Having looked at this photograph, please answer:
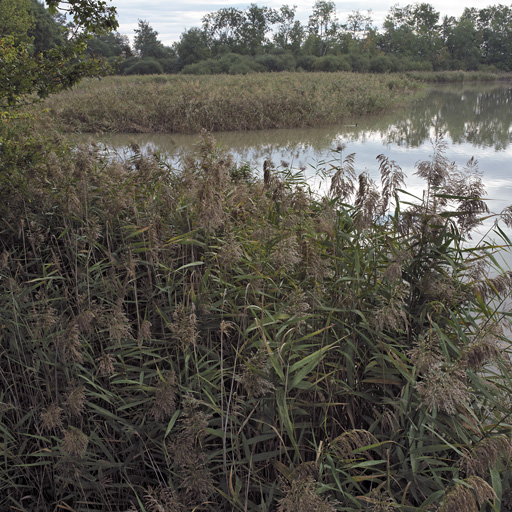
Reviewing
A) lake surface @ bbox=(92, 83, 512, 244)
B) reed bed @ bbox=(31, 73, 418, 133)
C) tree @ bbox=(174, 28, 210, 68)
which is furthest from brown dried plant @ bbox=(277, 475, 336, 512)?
tree @ bbox=(174, 28, 210, 68)

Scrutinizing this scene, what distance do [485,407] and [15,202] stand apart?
309 centimetres

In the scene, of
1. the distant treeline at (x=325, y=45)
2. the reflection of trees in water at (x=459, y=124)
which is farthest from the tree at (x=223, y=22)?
the reflection of trees in water at (x=459, y=124)

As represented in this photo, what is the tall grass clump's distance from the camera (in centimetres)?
169

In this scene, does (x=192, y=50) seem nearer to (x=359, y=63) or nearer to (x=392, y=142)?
(x=359, y=63)

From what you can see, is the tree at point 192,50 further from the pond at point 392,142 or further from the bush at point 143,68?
the pond at point 392,142

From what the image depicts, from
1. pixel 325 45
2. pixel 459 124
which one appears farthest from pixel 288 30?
pixel 459 124

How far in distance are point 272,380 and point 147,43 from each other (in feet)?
204

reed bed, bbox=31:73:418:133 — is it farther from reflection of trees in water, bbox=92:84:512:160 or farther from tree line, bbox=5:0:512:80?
tree line, bbox=5:0:512:80

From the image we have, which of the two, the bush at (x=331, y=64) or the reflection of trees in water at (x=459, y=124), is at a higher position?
the bush at (x=331, y=64)

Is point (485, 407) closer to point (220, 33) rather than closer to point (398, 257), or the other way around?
point (398, 257)

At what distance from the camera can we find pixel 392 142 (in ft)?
32.2

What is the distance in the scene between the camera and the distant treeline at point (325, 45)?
39.8 m

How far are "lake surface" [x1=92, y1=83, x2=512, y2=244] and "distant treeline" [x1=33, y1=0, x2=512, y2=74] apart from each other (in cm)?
2380

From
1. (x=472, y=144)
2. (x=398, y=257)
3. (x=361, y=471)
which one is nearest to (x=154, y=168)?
(x=398, y=257)
